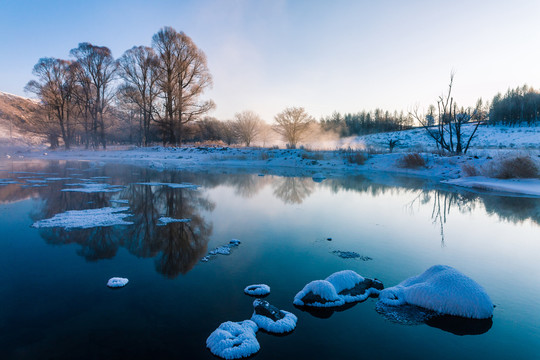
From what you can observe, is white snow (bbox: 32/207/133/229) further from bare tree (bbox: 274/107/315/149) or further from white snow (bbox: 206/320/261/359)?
bare tree (bbox: 274/107/315/149)

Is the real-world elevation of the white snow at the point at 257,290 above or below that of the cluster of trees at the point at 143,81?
below

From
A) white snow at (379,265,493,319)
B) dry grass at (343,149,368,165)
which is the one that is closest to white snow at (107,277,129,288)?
white snow at (379,265,493,319)

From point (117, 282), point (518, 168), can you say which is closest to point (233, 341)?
point (117, 282)

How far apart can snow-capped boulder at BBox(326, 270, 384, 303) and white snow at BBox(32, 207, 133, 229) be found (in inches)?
176

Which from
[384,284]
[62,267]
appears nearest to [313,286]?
[384,284]

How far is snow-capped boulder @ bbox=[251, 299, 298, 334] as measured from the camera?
2.60 metres

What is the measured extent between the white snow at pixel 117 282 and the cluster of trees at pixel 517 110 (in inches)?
3197

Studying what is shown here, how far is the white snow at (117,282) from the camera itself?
3.36m

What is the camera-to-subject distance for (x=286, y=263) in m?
4.17

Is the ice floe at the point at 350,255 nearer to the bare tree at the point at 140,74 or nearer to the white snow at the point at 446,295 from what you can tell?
the white snow at the point at 446,295

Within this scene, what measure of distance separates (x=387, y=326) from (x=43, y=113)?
46.6 m

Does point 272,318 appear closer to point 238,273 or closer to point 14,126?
point 238,273

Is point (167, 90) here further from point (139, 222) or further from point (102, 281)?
point (102, 281)

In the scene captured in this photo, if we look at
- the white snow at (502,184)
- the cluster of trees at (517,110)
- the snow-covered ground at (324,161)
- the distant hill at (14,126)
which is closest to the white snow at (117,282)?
the snow-covered ground at (324,161)
